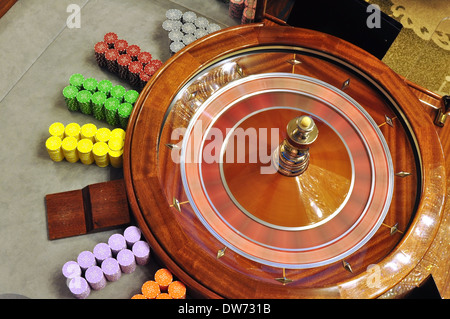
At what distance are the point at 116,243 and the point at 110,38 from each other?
1182mm

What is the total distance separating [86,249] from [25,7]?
62.8 inches

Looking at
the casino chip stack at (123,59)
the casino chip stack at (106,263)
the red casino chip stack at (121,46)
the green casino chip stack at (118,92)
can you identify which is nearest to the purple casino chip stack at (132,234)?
the casino chip stack at (106,263)

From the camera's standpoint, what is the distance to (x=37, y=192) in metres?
2.43

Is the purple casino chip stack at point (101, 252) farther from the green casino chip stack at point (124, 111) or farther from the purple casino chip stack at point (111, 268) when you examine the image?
the green casino chip stack at point (124, 111)

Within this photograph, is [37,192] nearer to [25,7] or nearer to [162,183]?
[162,183]

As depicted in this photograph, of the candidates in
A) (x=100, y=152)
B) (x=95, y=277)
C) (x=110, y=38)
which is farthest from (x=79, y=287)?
(x=110, y=38)

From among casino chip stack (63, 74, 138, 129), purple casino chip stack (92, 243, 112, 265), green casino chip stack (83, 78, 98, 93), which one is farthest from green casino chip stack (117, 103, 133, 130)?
purple casino chip stack (92, 243, 112, 265)

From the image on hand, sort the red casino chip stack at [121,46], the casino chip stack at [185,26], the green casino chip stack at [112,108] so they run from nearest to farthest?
the green casino chip stack at [112,108]
the red casino chip stack at [121,46]
the casino chip stack at [185,26]

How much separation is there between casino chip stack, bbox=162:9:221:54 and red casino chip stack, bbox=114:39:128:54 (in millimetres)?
255

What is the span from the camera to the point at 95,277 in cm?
216

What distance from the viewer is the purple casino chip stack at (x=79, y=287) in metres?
2.14

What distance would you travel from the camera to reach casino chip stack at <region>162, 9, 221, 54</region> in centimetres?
288

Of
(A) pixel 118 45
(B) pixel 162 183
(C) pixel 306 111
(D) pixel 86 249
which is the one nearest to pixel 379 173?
(C) pixel 306 111

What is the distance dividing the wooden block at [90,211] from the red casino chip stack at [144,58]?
72 cm
